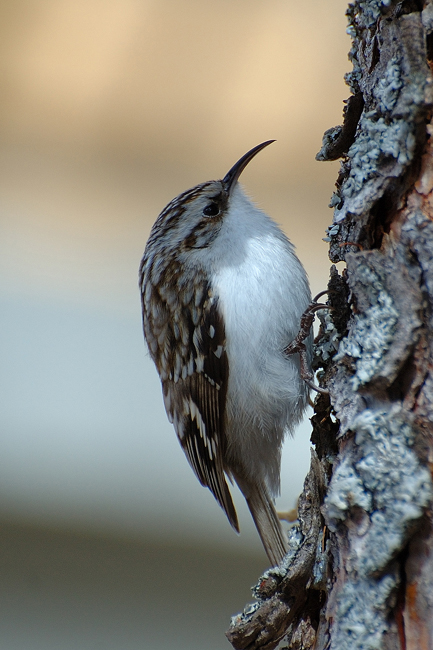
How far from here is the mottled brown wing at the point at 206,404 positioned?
2.08 meters

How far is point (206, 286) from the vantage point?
6.75ft

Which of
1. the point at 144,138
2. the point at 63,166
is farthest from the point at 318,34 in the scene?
the point at 63,166

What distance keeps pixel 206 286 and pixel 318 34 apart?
63.1 inches

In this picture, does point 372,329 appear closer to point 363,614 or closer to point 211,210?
point 363,614

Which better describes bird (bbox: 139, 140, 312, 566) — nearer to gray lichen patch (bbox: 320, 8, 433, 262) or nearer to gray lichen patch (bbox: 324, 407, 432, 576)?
gray lichen patch (bbox: 320, 8, 433, 262)

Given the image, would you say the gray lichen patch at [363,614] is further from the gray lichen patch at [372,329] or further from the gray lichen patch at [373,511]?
the gray lichen patch at [372,329]

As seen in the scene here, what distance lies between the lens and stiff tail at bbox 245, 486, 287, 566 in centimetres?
206

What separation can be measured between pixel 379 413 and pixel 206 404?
3.78ft

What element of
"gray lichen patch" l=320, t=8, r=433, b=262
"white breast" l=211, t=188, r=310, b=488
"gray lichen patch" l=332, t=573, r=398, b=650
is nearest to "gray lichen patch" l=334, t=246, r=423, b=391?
"gray lichen patch" l=320, t=8, r=433, b=262

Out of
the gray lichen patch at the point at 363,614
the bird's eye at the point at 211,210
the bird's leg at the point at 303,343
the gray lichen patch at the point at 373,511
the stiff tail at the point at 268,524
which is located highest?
the bird's eye at the point at 211,210

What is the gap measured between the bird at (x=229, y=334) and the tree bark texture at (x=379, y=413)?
0.67 meters

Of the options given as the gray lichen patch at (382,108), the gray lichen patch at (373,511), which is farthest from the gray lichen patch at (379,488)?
the gray lichen patch at (382,108)

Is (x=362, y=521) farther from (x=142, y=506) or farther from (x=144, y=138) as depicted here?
(x=144, y=138)

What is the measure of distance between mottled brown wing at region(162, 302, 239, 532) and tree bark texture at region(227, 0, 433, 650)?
0.79 meters
